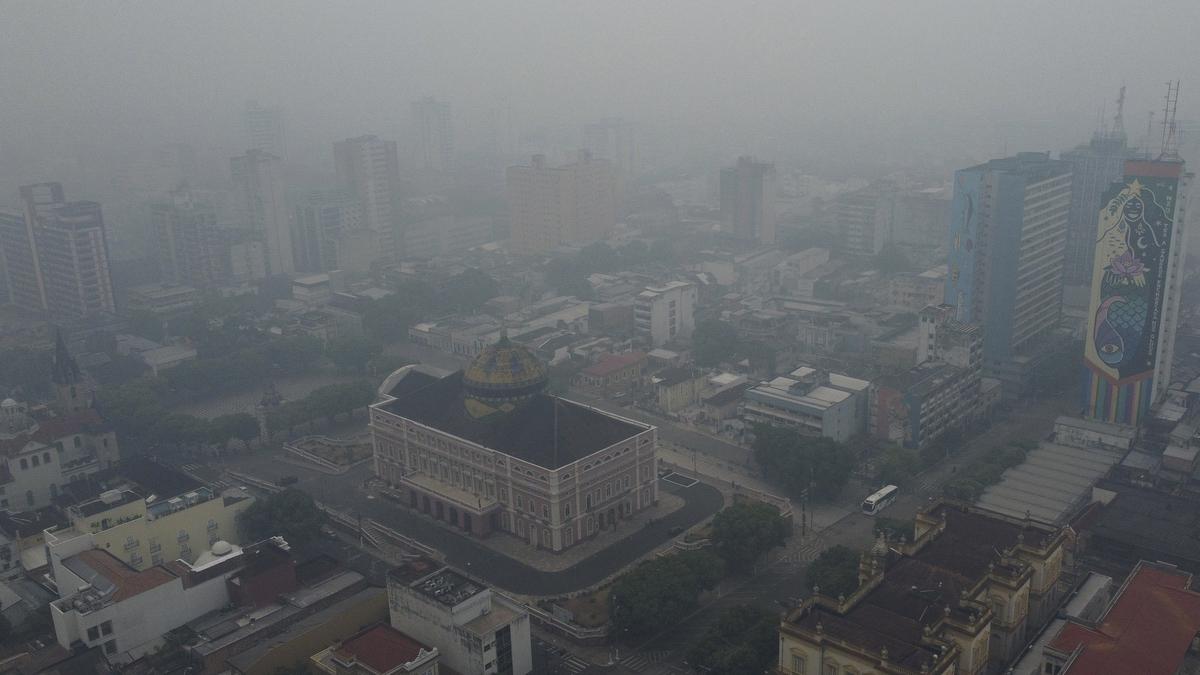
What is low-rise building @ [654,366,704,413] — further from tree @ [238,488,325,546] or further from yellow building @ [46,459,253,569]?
yellow building @ [46,459,253,569]

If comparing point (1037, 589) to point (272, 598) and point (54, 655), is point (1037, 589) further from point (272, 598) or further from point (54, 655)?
point (54, 655)

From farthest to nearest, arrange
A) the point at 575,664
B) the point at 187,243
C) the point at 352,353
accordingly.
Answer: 1. the point at 187,243
2. the point at 352,353
3. the point at 575,664

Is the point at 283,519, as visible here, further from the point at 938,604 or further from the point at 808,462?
the point at 938,604

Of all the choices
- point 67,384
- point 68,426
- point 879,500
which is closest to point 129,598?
point 68,426

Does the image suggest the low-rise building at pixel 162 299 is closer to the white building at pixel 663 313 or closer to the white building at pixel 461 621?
the white building at pixel 663 313

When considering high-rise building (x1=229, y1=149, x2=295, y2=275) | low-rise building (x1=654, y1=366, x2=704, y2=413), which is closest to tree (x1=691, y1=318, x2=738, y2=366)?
low-rise building (x1=654, y1=366, x2=704, y2=413)

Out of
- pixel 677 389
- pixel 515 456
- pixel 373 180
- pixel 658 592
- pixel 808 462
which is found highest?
pixel 373 180
